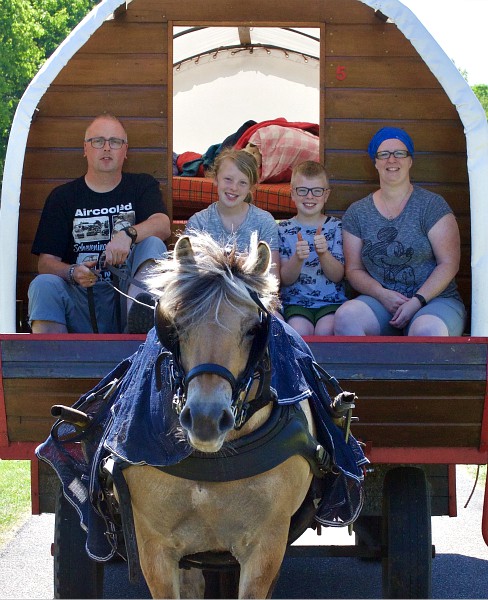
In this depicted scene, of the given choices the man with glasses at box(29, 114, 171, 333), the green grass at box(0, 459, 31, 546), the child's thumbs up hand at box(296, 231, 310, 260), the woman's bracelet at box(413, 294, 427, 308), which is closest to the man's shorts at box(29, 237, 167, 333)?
the man with glasses at box(29, 114, 171, 333)

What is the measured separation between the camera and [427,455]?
15.6ft

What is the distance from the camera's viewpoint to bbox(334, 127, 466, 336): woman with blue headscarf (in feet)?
16.9

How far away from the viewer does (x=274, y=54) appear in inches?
348

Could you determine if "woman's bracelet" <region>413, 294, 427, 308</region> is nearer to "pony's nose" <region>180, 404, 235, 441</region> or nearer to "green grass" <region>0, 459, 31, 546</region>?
"pony's nose" <region>180, 404, 235, 441</region>

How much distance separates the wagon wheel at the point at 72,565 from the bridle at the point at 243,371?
1.41 metres

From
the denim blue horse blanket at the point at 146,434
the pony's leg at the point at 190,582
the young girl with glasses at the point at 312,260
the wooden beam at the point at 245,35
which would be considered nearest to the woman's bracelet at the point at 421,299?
the young girl with glasses at the point at 312,260

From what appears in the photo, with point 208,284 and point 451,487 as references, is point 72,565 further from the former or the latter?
point 451,487

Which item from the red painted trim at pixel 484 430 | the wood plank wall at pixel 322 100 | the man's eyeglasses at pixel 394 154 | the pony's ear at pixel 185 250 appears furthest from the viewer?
the wood plank wall at pixel 322 100

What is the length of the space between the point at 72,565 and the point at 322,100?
3153 millimetres

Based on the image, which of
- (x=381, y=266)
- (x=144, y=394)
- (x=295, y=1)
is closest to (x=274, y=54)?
(x=295, y=1)

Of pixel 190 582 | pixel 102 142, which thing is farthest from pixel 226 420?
pixel 102 142

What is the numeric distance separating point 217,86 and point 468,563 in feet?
15.3

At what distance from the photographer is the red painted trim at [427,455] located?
4.76m

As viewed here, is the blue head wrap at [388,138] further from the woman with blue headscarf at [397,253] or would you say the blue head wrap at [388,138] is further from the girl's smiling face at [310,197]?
the girl's smiling face at [310,197]
